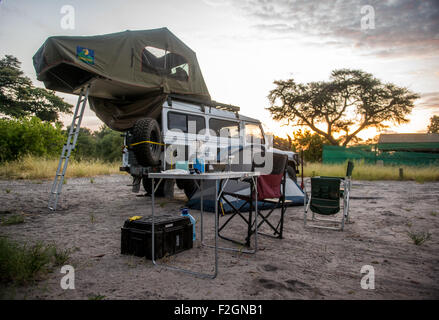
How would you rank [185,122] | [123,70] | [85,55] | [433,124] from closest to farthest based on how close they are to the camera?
[85,55]
[123,70]
[185,122]
[433,124]

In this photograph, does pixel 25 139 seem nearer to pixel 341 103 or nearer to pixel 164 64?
pixel 164 64

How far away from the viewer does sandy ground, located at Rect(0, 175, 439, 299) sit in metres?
2.11

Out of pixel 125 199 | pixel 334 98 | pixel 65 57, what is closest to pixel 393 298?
pixel 65 57

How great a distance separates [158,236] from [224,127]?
462 cm

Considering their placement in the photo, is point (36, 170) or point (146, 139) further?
point (36, 170)

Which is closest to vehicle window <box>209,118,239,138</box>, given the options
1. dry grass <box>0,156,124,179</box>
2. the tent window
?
the tent window

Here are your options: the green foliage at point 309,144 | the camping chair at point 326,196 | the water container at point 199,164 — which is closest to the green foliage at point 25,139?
the water container at point 199,164

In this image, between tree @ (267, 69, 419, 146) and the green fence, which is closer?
the green fence

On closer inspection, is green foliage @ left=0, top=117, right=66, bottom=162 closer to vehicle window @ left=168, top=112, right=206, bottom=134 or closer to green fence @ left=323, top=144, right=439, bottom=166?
vehicle window @ left=168, top=112, right=206, bottom=134

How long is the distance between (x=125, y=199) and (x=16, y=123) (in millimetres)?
11222

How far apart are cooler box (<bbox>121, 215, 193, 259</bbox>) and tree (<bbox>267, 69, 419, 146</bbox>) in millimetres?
24896

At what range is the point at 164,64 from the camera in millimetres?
5887

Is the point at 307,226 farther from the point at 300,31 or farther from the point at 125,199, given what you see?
the point at 300,31

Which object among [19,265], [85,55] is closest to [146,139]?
[85,55]
